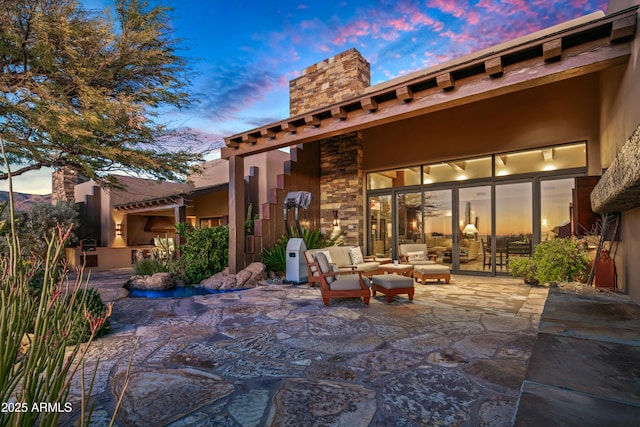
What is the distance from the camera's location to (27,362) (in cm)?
82

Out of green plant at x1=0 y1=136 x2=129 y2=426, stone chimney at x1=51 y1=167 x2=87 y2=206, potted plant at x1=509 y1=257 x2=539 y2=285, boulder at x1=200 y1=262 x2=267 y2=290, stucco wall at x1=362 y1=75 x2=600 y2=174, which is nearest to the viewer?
green plant at x1=0 y1=136 x2=129 y2=426

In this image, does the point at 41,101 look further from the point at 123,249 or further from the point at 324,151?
the point at 123,249

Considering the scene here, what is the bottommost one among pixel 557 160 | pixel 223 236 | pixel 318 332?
pixel 318 332

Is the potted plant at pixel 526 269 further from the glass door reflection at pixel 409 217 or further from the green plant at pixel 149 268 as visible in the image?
the green plant at pixel 149 268

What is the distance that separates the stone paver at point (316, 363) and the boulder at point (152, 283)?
2447 mm

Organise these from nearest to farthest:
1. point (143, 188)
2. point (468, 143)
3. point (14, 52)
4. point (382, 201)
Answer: point (14, 52), point (468, 143), point (382, 201), point (143, 188)

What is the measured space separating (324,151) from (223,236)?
174 inches

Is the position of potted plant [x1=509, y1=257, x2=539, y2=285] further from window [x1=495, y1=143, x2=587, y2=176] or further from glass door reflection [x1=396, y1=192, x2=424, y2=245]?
glass door reflection [x1=396, y1=192, x2=424, y2=245]

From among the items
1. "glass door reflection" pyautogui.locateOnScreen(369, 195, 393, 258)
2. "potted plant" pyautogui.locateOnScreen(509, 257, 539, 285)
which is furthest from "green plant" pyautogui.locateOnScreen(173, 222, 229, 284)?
"potted plant" pyautogui.locateOnScreen(509, 257, 539, 285)

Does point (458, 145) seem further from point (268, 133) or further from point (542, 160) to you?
point (268, 133)

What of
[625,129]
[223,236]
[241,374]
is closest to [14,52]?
[223,236]

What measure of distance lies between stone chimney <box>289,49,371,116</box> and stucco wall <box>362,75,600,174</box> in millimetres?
1610

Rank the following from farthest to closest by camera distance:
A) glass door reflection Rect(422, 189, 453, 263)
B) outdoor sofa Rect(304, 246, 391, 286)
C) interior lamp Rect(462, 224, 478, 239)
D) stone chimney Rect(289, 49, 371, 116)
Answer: stone chimney Rect(289, 49, 371, 116), glass door reflection Rect(422, 189, 453, 263), interior lamp Rect(462, 224, 478, 239), outdoor sofa Rect(304, 246, 391, 286)

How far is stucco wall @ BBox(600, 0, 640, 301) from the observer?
353 centimetres
